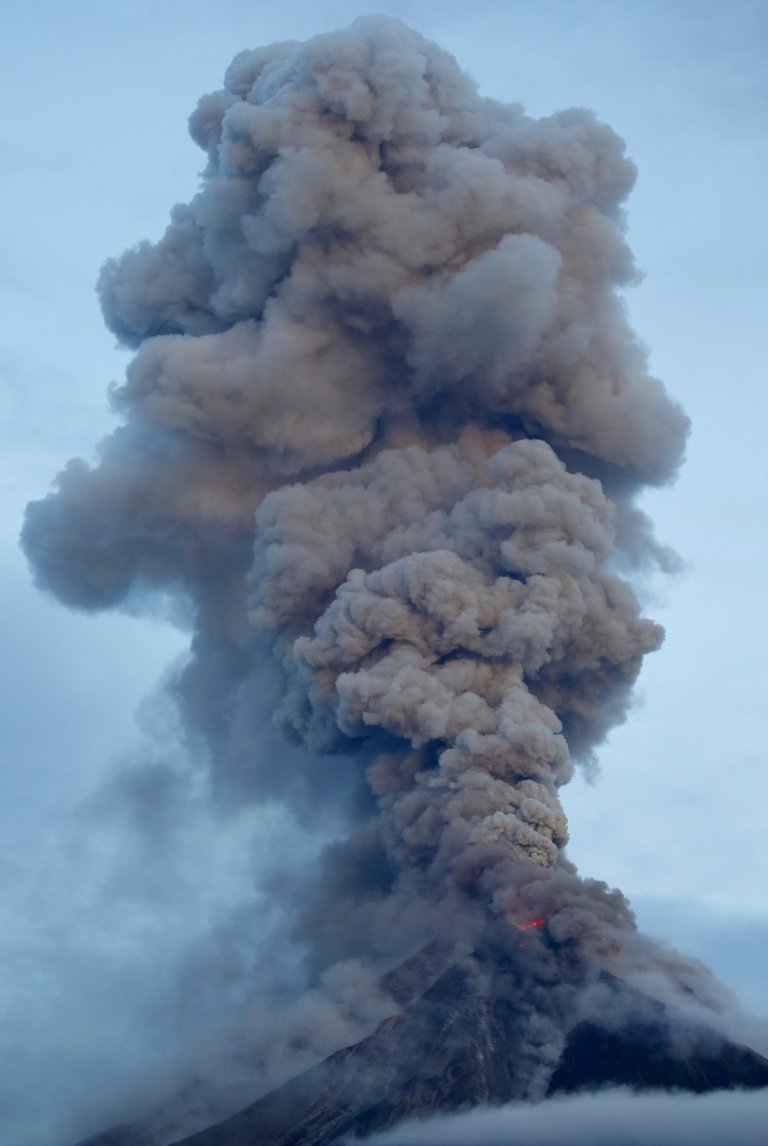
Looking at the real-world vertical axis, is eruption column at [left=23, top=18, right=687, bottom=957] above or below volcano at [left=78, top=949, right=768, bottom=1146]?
above

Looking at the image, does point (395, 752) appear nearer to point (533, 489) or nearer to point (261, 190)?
point (533, 489)

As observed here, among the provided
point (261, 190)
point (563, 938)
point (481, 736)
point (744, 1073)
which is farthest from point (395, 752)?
point (261, 190)

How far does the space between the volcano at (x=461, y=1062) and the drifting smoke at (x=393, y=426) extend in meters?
1.02

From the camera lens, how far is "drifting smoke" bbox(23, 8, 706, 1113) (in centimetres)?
5712

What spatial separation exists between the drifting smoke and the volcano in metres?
1.02

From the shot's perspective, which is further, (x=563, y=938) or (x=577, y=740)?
(x=577, y=740)

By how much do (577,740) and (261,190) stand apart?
16.8 m

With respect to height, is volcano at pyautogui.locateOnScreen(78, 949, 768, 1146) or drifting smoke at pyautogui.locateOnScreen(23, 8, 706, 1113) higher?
drifting smoke at pyautogui.locateOnScreen(23, 8, 706, 1113)

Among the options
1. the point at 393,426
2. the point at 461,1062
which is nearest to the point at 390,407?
the point at 393,426

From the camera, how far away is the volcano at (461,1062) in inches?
2125

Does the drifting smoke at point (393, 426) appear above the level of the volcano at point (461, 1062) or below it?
above

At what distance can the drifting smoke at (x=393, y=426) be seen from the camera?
2249 inches

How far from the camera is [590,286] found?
2530 inches

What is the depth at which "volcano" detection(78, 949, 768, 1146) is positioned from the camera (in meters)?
54.0
